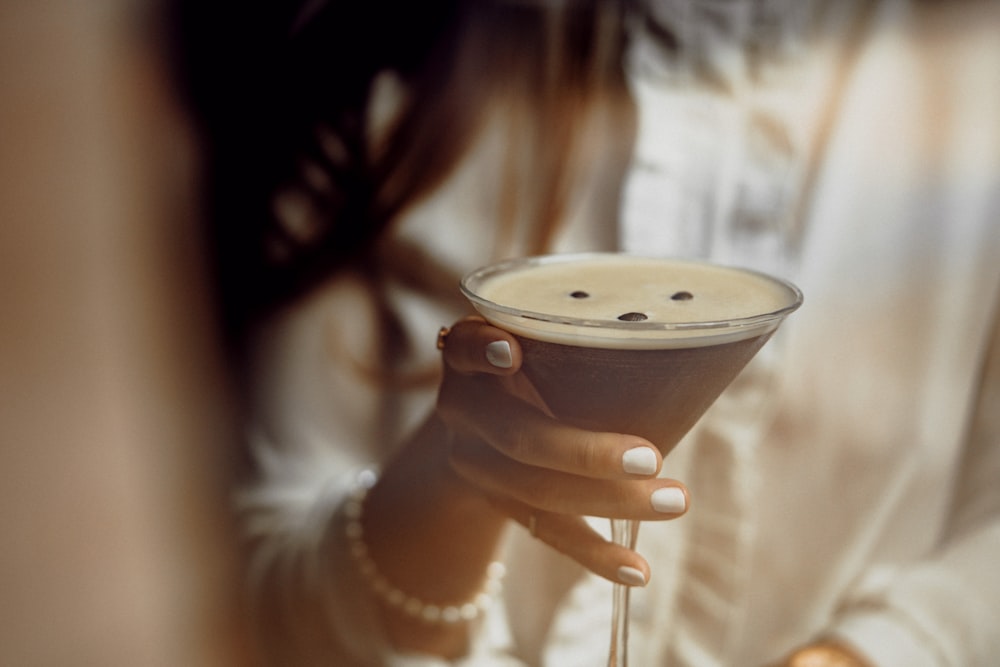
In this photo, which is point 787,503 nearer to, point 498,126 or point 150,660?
point 498,126

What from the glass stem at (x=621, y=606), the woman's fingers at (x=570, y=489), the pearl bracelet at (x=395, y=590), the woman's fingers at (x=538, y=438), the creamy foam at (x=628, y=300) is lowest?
the pearl bracelet at (x=395, y=590)

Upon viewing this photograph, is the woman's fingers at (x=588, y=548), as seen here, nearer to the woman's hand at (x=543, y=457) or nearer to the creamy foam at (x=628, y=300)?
the woman's hand at (x=543, y=457)

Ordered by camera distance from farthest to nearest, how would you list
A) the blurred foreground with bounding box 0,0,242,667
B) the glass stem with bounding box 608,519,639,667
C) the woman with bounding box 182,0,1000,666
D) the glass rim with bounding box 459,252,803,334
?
the woman with bounding box 182,0,1000,666, the blurred foreground with bounding box 0,0,242,667, the glass stem with bounding box 608,519,639,667, the glass rim with bounding box 459,252,803,334

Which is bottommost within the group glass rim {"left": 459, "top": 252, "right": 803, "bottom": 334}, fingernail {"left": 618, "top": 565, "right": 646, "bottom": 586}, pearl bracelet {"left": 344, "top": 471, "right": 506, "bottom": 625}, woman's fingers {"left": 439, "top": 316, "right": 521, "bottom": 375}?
pearl bracelet {"left": 344, "top": 471, "right": 506, "bottom": 625}

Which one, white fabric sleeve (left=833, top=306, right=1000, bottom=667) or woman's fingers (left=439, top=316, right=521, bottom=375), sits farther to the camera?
white fabric sleeve (left=833, top=306, right=1000, bottom=667)

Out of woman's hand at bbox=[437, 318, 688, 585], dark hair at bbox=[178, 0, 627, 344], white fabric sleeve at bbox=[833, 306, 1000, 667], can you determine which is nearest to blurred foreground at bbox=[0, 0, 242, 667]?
dark hair at bbox=[178, 0, 627, 344]

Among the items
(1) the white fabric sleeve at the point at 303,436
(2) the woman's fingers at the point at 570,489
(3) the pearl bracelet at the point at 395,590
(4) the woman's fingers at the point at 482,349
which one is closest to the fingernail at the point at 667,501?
(2) the woman's fingers at the point at 570,489

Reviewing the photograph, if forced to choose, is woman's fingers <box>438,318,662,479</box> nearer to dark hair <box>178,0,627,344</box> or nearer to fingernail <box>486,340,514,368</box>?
fingernail <box>486,340,514,368</box>
